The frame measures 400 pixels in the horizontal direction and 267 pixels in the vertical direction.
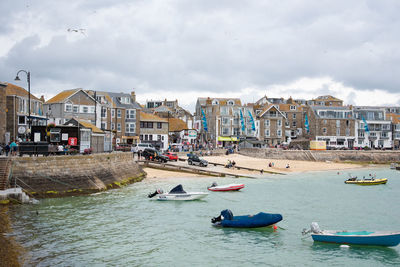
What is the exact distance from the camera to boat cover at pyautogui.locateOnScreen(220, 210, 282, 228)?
25.3m

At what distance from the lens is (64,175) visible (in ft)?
114

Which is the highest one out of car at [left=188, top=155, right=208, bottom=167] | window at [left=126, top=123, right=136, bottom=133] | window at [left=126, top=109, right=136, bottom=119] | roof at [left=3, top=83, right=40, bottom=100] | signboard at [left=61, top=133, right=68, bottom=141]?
roof at [left=3, top=83, right=40, bottom=100]

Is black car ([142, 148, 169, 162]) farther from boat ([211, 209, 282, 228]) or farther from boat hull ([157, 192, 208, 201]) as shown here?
boat ([211, 209, 282, 228])

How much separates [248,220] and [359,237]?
6573 mm

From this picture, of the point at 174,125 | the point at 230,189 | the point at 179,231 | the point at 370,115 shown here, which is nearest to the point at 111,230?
the point at 179,231

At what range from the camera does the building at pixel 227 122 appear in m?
104

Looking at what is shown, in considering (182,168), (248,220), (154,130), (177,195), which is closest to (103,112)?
(154,130)

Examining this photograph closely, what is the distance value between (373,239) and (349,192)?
900 inches

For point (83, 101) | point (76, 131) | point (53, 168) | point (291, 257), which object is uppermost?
point (83, 101)

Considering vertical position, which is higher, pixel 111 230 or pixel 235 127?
pixel 235 127

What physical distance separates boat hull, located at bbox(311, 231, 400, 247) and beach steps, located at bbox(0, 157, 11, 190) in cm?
2213

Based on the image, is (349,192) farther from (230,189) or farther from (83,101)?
(83,101)

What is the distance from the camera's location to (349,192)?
144ft

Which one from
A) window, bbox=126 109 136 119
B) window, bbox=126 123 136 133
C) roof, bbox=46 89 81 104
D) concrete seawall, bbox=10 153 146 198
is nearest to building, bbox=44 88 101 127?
roof, bbox=46 89 81 104
